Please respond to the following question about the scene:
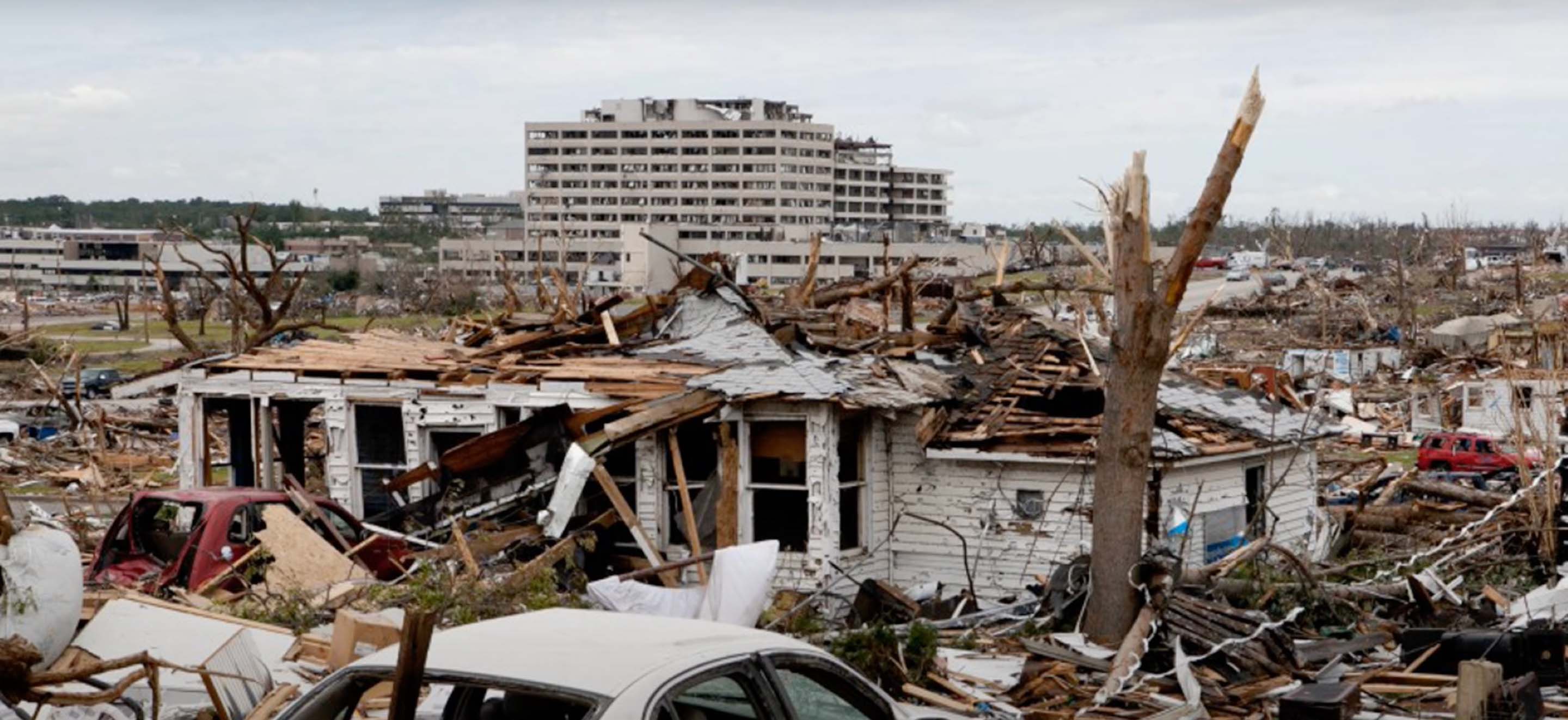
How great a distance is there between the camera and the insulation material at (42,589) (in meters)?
9.16

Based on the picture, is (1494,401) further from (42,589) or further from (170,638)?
(42,589)

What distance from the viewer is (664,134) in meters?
168

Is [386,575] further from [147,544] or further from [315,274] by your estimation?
[315,274]

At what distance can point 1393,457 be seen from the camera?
36.4 meters

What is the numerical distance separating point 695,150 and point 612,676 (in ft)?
534

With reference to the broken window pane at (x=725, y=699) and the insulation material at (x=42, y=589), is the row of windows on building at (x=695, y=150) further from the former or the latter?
the broken window pane at (x=725, y=699)

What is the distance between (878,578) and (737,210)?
497ft

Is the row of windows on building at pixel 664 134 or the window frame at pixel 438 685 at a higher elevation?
the row of windows on building at pixel 664 134

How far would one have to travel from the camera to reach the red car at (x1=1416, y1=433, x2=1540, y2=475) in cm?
3173

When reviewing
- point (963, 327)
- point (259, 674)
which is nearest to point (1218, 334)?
point (963, 327)

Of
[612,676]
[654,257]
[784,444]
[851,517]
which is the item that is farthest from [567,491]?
[654,257]

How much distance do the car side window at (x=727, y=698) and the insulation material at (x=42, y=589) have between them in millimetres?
4460

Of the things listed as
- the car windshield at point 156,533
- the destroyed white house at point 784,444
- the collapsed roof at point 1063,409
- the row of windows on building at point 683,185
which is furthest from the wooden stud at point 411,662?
the row of windows on building at point 683,185

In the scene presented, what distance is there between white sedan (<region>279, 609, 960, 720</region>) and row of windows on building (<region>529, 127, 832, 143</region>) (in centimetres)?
16003
